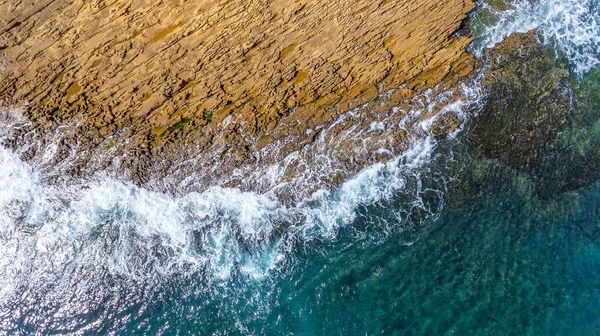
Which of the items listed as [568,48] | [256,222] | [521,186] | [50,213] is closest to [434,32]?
[568,48]

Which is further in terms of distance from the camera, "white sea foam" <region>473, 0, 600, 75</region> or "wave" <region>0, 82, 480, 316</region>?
"white sea foam" <region>473, 0, 600, 75</region>

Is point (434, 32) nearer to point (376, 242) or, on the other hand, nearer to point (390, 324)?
point (376, 242)

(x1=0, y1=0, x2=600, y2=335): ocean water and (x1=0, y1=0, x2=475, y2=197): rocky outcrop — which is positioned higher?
(x1=0, y1=0, x2=475, y2=197): rocky outcrop

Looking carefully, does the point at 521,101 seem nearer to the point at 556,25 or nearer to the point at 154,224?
the point at 556,25

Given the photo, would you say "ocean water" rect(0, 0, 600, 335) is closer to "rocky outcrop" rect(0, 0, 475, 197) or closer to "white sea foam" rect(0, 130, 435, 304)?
"white sea foam" rect(0, 130, 435, 304)

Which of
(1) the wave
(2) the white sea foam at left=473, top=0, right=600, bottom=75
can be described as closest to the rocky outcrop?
(1) the wave

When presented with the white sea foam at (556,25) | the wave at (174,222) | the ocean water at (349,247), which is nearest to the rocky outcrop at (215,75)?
the wave at (174,222)
